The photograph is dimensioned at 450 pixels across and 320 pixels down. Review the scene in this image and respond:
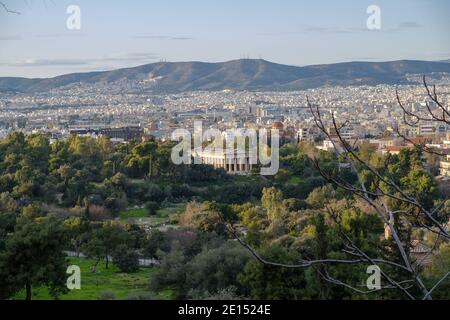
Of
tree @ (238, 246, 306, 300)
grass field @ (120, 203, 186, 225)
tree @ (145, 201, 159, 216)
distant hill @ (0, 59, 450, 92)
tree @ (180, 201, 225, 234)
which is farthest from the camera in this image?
distant hill @ (0, 59, 450, 92)

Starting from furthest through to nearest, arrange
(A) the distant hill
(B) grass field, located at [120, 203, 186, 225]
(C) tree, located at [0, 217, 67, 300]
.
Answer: (A) the distant hill
(B) grass field, located at [120, 203, 186, 225]
(C) tree, located at [0, 217, 67, 300]

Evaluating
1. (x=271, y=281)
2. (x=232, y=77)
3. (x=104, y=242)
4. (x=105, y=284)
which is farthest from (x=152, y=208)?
(x=232, y=77)

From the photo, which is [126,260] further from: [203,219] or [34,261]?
[34,261]

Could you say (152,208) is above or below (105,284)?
below

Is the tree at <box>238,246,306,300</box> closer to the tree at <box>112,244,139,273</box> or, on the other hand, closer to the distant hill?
the tree at <box>112,244,139,273</box>

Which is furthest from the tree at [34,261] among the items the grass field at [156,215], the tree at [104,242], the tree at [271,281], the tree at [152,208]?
the tree at [152,208]

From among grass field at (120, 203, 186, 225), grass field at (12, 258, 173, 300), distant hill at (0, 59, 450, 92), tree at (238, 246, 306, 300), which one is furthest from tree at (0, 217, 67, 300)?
distant hill at (0, 59, 450, 92)

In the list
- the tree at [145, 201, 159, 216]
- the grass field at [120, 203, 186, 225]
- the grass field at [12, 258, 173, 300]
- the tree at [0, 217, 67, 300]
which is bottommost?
the grass field at [120, 203, 186, 225]
